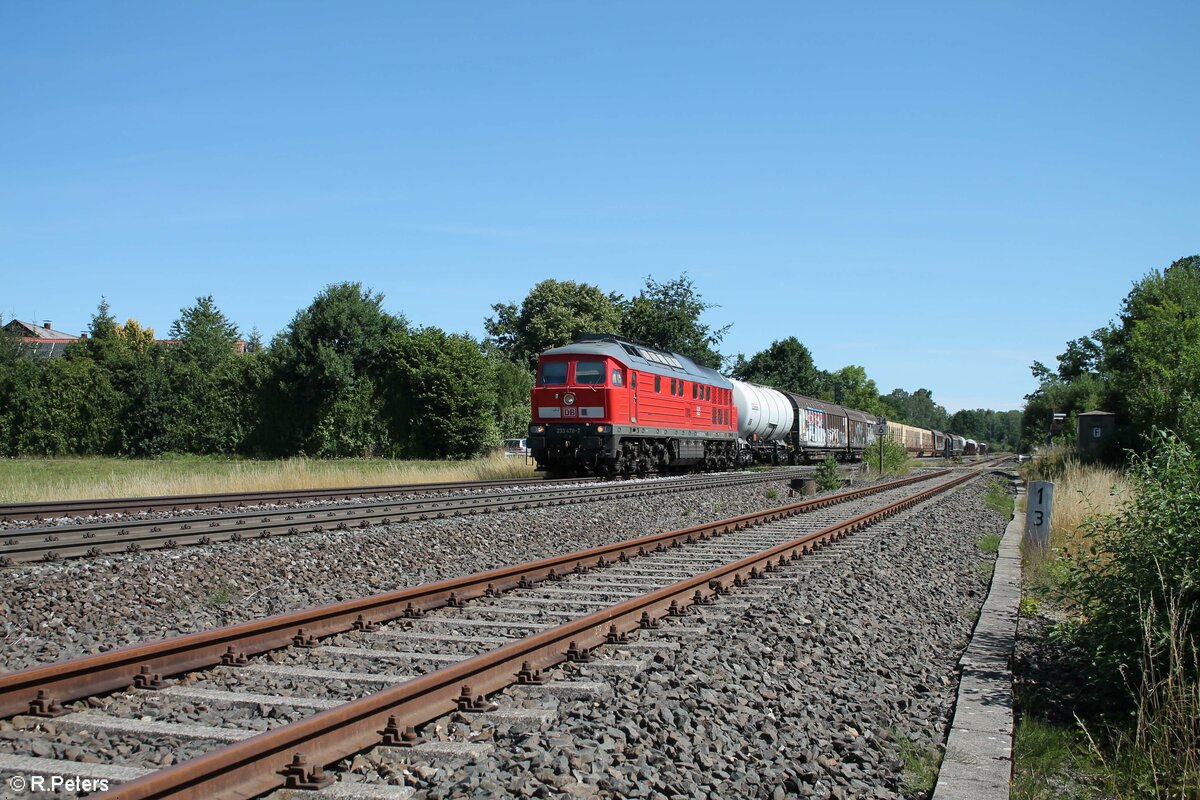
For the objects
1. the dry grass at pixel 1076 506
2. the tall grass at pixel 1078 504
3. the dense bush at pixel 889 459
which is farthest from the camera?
the dense bush at pixel 889 459

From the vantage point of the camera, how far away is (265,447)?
4047cm

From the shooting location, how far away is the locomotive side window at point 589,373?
22.4m

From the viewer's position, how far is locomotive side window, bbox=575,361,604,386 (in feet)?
73.4

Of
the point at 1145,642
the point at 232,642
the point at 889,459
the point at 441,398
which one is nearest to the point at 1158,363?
the point at 889,459

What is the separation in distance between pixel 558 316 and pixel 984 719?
221 ft

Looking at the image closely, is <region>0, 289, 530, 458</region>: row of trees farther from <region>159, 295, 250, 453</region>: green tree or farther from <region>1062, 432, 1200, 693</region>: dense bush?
<region>1062, 432, 1200, 693</region>: dense bush

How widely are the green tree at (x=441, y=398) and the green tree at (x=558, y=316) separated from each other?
29.2 m

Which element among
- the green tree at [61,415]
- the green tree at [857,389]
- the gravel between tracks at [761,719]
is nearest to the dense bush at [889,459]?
the gravel between tracks at [761,719]

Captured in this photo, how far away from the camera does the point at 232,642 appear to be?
592 cm

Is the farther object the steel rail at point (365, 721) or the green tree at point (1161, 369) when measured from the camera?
the green tree at point (1161, 369)

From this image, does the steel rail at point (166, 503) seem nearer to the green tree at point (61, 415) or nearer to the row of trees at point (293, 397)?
the row of trees at point (293, 397)

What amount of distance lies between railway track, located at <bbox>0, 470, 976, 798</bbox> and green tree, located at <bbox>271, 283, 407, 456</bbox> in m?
31.5

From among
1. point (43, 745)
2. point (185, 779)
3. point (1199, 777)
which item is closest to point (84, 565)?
point (43, 745)

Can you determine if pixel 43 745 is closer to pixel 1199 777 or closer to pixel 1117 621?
pixel 1199 777
